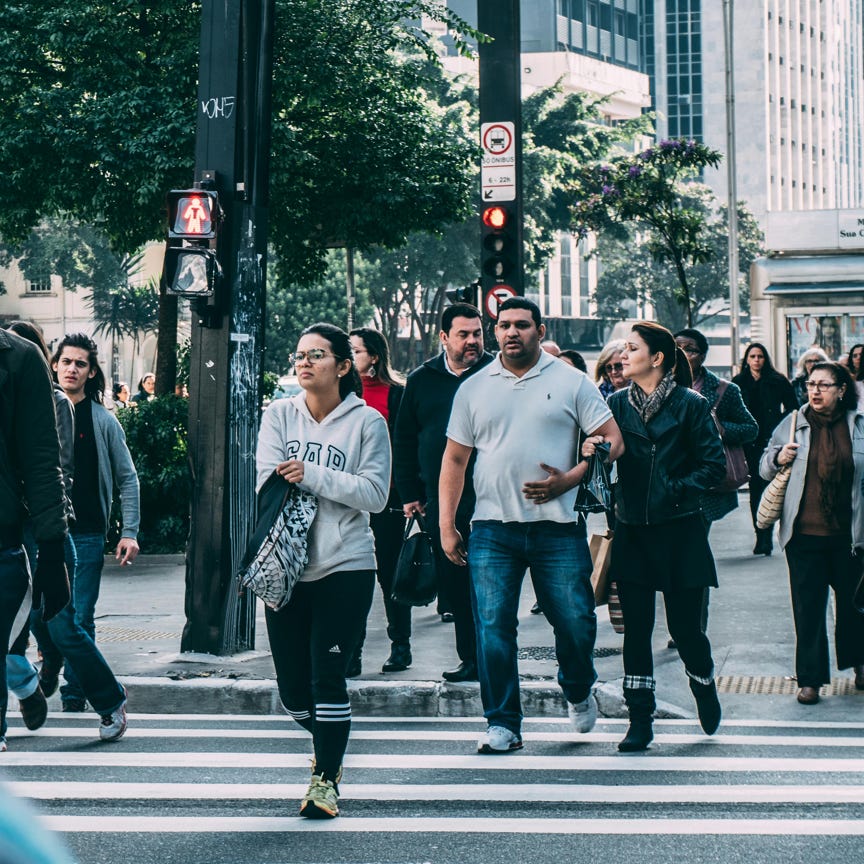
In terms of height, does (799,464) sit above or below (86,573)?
above

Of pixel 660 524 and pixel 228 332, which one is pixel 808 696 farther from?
pixel 228 332

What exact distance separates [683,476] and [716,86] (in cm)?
10988

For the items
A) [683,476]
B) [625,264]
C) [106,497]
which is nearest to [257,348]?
[106,497]

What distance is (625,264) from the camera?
230ft

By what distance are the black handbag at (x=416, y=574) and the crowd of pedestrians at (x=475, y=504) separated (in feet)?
1.09

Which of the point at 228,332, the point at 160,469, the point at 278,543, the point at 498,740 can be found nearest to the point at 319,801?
the point at 278,543

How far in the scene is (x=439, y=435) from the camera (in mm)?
7957

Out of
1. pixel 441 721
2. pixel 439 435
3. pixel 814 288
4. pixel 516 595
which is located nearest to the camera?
pixel 516 595

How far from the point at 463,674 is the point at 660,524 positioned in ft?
5.44

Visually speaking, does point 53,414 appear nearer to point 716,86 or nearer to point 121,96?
point 121,96

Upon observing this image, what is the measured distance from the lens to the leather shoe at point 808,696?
7738mm

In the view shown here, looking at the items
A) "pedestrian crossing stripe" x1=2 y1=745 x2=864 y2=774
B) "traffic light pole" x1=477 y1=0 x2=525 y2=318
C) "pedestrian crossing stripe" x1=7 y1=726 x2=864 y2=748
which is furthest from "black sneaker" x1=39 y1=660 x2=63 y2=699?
"traffic light pole" x1=477 y1=0 x2=525 y2=318

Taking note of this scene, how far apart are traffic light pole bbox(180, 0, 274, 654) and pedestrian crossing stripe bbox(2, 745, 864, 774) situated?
82.0 inches

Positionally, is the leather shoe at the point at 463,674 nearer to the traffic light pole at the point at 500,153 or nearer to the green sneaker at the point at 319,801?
the green sneaker at the point at 319,801
